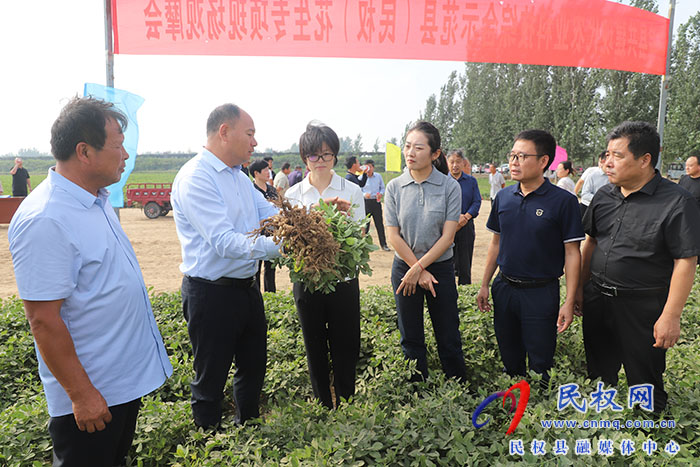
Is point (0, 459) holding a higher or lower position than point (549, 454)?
lower

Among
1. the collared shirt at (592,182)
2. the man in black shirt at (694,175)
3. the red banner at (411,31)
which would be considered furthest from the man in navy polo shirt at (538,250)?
the man in black shirt at (694,175)

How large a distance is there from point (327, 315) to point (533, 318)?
129 centimetres

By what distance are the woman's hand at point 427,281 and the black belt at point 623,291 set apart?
969mm

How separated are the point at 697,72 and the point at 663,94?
17792mm

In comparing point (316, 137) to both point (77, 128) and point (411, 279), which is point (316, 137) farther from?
point (77, 128)

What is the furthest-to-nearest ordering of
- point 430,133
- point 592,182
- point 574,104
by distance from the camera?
point 574,104, point 592,182, point 430,133

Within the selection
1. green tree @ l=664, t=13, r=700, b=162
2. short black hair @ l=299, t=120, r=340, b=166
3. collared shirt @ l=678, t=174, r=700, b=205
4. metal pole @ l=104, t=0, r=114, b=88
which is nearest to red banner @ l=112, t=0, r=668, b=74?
metal pole @ l=104, t=0, r=114, b=88

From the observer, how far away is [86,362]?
1.65 meters

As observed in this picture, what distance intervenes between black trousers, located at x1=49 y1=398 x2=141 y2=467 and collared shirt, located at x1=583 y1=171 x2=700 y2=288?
2.58 meters

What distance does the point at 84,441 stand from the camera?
5.40 feet

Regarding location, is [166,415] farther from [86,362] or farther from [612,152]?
[612,152]

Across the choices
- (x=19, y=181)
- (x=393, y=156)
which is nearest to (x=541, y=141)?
(x=393, y=156)

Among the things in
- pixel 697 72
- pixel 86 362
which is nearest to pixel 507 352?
pixel 86 362

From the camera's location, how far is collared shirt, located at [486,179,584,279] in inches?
103
